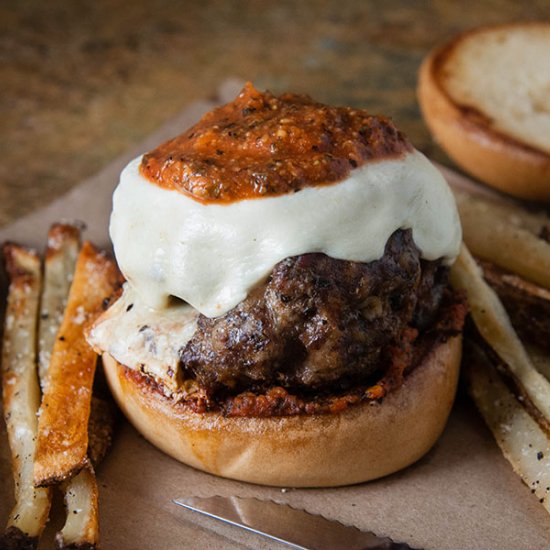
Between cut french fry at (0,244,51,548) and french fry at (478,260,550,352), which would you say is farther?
french fry at (478,260,550,352)

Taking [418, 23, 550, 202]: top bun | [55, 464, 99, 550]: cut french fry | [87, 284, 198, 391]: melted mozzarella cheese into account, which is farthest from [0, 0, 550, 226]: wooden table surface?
[55, 464, 99, 550]: cut french fry

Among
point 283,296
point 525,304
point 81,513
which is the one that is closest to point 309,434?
point 283,296

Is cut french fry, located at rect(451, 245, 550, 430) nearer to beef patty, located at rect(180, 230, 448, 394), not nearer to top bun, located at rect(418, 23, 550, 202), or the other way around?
beef patty, located at rect(180, 230, 448, 394)

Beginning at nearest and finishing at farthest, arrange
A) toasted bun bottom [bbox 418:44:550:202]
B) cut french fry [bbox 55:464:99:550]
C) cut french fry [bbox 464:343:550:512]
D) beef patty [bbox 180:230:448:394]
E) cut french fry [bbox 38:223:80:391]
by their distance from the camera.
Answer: cut french fry [bbox 55:464:99:550]
beef patty [bbox 180:230:448:394]
cut french fry [bbox 464:343:550:512]
cut french fry [bbox 38:223:80:391]
toasted bun bottom [bbox 418:44:550:202]

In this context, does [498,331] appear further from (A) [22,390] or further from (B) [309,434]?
(A) [22,390]

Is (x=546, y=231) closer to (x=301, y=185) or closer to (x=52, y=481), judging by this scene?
(x=301, y=185)

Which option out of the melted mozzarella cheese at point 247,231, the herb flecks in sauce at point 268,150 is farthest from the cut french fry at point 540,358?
the herb flecks in sauce at point 268,150

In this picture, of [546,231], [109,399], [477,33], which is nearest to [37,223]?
[109,399]
